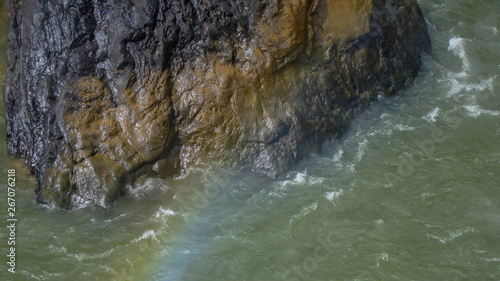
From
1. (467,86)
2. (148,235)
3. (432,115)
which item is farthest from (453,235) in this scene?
(148,235)

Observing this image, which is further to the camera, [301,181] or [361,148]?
[361,148]

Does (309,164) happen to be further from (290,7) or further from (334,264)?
(290,7)

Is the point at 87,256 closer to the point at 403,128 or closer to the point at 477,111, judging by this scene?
the point at 403,128

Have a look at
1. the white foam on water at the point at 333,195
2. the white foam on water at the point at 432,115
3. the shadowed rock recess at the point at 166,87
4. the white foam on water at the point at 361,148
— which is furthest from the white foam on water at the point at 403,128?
the white foam on water at the point at 333,195

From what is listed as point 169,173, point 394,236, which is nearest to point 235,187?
point 169,173

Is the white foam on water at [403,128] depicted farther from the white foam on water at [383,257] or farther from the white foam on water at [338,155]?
the white foam on water at [383,257]

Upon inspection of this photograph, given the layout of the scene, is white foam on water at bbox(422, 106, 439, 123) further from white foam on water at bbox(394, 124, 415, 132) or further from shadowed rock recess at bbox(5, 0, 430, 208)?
shadowed rock recess at bbox(5, 0, 430, 208)
